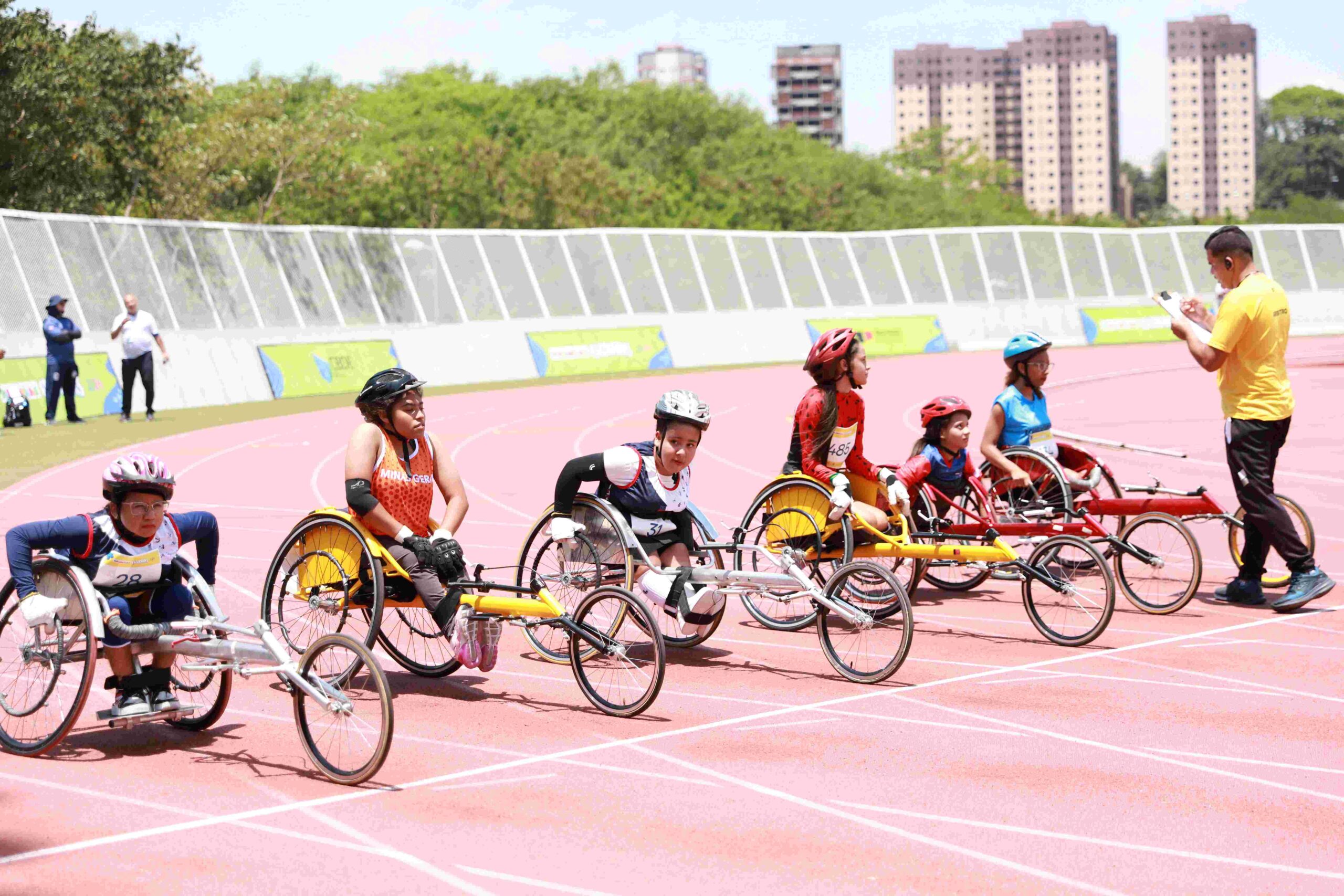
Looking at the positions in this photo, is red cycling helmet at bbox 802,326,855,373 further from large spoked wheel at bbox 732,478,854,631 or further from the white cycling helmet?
the white cycling helmet

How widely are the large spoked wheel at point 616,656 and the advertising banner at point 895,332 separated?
35691 millimetres

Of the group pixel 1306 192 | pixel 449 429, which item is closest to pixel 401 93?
pixel 449 429

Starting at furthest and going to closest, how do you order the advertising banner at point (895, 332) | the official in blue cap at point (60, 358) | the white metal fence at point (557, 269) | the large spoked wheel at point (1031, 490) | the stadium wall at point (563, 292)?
1. the advertising banner at point (895, 332)
2. the stadium wall at point (563, 292)
3. the white metal fence at point (557, 269)
4. the official in blue cap at point (60, 358)
5. the large spoked wheel at point (1031, 490)

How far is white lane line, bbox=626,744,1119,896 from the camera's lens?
4.81 meters

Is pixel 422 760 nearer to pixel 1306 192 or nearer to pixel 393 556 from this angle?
pixel 393 556

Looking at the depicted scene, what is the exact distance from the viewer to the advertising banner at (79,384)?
80.9 feet

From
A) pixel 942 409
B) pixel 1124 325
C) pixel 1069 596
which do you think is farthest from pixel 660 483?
pixel 1124 325

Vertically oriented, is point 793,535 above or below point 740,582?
above

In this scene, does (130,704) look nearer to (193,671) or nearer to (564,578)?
(193,671)

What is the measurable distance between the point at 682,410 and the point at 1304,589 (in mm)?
3983

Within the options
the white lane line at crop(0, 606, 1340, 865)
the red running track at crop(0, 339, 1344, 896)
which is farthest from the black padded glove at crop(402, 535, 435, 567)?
the white lane line at crop(0, 606, 1340, 865)

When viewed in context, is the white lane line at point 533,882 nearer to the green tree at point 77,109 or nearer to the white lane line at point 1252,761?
the white lane line at point 1252,761

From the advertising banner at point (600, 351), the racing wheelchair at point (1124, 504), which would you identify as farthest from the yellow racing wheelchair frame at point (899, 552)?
the advertising banner at point (600, 351)

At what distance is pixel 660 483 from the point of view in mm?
8180
